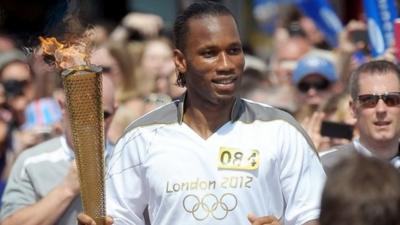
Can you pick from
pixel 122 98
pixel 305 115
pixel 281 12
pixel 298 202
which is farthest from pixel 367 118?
pixel 281 12

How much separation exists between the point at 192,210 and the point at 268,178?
330 mm

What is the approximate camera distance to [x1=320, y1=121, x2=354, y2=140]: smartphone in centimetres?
745

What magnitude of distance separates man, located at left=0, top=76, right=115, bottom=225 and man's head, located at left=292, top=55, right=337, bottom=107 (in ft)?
7.60

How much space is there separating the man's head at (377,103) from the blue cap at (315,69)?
2470 mm

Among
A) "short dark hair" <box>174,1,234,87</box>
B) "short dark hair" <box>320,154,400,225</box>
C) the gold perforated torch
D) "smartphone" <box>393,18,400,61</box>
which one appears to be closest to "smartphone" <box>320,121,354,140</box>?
"smartphone" <box>393,18,400,61</box>

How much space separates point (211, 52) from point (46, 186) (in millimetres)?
1893

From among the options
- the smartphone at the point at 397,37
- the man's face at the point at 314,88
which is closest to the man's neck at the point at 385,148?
the smartphone at the point at 397,37

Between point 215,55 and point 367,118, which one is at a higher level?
point 215,55

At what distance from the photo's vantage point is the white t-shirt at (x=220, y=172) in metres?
5.15

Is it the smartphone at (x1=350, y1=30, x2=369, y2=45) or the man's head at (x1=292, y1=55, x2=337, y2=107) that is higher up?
the smartphone at (x1=350, y1=30, x2=369, y2=45)

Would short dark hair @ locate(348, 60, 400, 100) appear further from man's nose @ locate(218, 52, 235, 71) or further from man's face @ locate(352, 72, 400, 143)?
man's nose @ locate(218, 52, 235, 71)

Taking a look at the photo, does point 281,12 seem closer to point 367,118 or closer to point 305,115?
point 305,115

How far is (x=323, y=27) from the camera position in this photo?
33.2ft

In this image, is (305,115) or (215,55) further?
(305,115)
